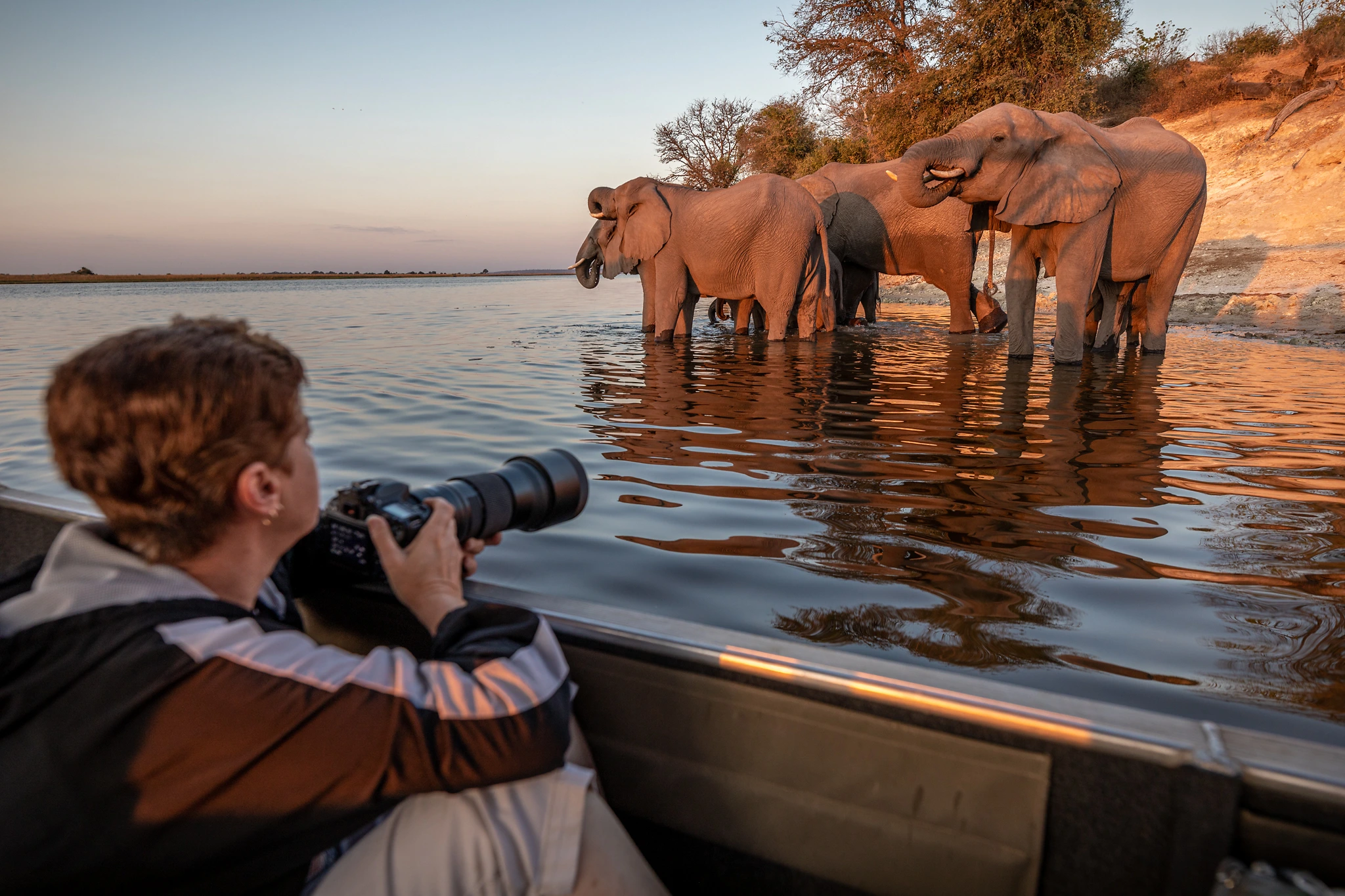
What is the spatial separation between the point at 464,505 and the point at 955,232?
1286cm

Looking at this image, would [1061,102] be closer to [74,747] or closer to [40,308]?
[74,747]

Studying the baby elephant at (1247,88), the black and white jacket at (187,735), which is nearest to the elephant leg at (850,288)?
the baby elephant at (1247,88)

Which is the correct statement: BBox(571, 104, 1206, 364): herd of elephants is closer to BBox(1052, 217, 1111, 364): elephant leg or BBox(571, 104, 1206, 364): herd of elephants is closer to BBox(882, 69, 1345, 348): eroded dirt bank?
BBox(1052, 217, 1111, 364): elephant leg

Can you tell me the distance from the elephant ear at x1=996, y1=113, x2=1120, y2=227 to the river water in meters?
1.51

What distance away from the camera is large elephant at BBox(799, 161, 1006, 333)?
1307 cm

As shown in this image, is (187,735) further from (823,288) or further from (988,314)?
(988,314)

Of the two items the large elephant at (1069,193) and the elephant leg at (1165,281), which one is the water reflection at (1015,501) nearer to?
the large elephant at (1069,193)

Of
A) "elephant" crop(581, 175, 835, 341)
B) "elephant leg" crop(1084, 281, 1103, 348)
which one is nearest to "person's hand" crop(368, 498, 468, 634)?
"elephant leg" crop(1084, 281, 1103, 348)

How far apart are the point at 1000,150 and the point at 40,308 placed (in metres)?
30.0

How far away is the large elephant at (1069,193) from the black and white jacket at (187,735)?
8.40 m

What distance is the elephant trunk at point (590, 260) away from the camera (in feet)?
46.2

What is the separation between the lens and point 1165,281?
940 cm

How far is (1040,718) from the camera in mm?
1177

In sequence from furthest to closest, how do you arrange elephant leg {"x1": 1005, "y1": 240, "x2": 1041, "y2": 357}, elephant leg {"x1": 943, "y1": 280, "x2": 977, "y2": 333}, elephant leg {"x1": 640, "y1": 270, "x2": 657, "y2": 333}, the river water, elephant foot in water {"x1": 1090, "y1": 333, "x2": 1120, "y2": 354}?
elephant leg {"x1": 943, "y1": 280, "x2": 977, "y2": 333} < elephant leg {"x1": 640, "y1": 270, "x2": 657, "y2": 333} < elephant foot in water {"x1": 1090, "y1": 333, "x2": 1120, "y2": 354} < elephant leg {"x1": 1005, "y1": 240, "x2": 1041, "y2": 357} < the river water
